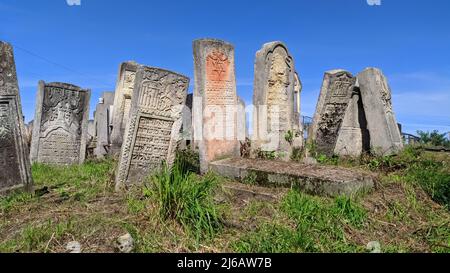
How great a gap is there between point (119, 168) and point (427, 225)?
147 inches

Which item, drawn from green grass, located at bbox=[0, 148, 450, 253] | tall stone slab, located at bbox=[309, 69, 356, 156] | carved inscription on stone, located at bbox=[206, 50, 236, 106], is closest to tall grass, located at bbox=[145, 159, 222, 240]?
green grass, located at bbox=[0, 148, 450, 253]

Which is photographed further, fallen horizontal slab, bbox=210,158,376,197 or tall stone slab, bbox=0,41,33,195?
tall stone slab, bbox=0,41,33,195

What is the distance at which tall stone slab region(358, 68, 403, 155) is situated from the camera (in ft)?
27.8

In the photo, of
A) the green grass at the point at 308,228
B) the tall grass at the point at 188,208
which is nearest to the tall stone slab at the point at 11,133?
the tall grass at the point at 188,208

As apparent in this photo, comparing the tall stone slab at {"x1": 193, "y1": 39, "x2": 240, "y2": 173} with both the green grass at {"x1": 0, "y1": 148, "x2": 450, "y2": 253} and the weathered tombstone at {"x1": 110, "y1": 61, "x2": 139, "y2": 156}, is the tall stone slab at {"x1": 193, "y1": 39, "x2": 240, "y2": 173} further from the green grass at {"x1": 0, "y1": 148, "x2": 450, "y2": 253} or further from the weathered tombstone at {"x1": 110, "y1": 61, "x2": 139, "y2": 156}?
the weathered tombstone at {"x1": 110, "y1": 61, "x2": 139, "y2": 156}

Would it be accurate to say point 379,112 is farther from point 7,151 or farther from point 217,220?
point 7,151

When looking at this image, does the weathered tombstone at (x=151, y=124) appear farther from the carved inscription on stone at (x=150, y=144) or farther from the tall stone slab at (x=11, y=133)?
the tall stone slab at (x=11, y=133)

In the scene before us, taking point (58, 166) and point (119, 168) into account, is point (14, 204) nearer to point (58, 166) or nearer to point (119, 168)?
point (119, 168)

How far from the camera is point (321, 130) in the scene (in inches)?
346

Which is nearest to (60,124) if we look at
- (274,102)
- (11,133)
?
(11,133)

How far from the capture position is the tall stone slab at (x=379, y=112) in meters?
8.48

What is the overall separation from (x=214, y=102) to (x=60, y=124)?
411 centimetres

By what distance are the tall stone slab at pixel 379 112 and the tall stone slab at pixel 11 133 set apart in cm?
658
